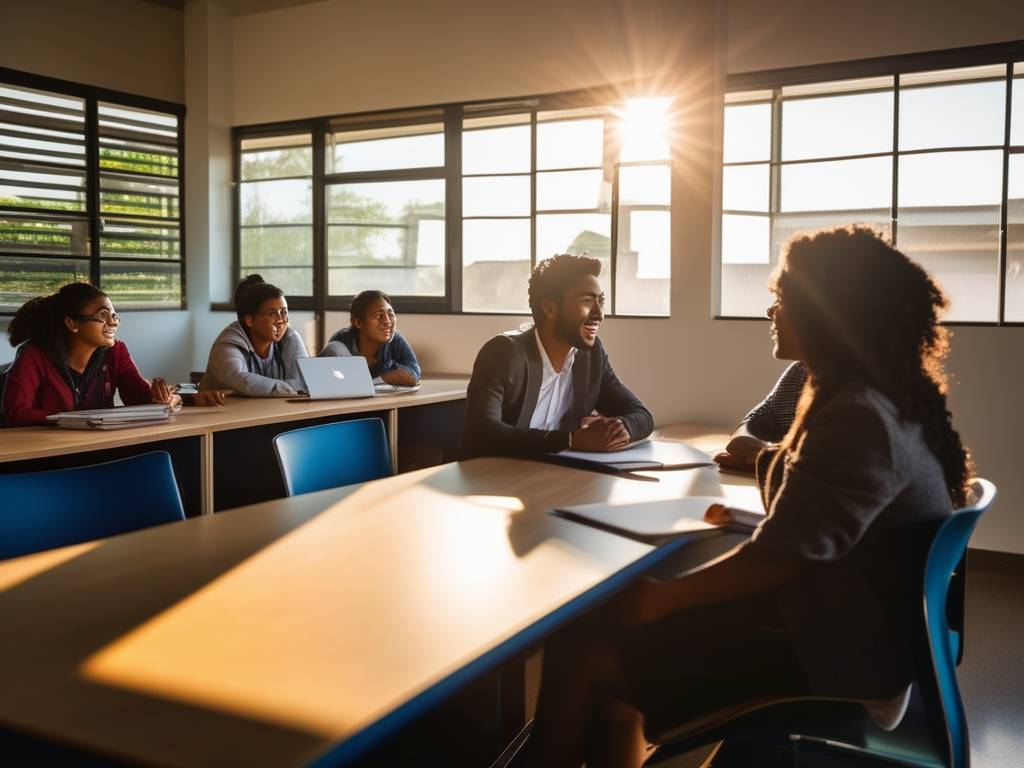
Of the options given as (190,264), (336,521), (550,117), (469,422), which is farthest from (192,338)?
(336,521)

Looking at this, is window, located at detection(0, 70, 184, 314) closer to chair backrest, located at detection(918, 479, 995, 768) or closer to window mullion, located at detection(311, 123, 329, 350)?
window mullion, located at detection(311, 123, 329, 350)

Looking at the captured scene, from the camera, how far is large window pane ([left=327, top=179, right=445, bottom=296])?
611cm

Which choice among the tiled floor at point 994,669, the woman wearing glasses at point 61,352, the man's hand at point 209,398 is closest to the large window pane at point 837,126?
the tiled floor at point 994,669

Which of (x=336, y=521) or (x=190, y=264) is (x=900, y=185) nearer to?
(x=336, y=521)

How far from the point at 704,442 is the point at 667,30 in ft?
7.79

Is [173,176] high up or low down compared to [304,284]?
up

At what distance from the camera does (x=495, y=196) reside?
5.86 m

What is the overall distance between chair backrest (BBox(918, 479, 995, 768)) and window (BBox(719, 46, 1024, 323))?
303 centimetres

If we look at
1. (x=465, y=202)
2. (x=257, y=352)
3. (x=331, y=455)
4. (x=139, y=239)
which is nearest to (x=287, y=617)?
(x=331, y=455)

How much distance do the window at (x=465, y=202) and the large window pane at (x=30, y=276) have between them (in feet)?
3.89

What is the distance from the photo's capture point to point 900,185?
4.49m

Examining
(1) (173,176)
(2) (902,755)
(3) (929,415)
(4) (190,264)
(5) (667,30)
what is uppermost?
(5) (667,30)

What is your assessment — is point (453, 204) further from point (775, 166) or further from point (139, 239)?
point (139, 239)

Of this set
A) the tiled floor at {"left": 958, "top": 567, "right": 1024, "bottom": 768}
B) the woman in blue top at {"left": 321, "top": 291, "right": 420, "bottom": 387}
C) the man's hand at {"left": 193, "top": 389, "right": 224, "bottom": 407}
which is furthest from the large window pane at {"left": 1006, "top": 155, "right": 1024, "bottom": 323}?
the man's hand at {"left": 193, "top": 389, "right": 224, "bottom": 407}
